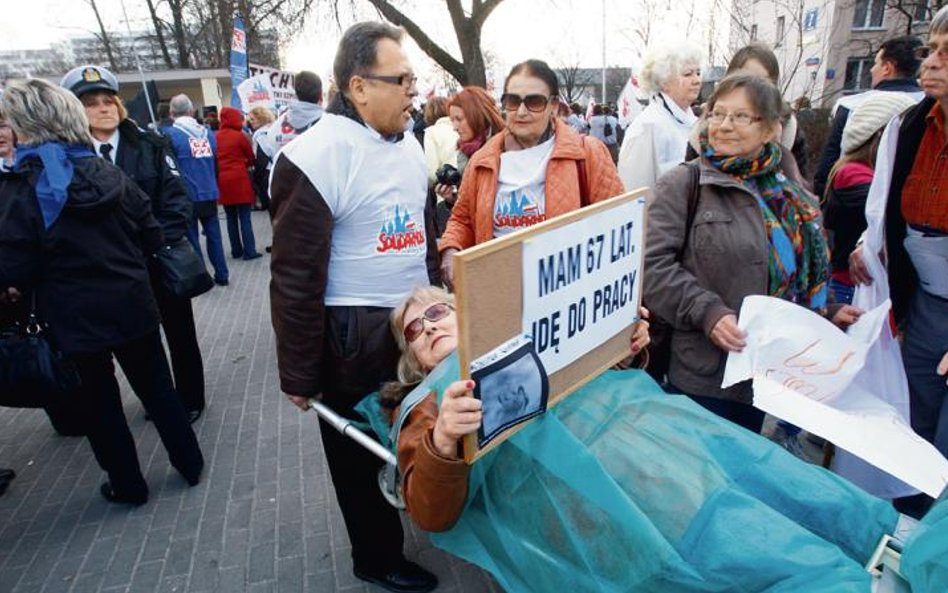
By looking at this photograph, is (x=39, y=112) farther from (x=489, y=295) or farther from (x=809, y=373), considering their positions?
(x=809, y=373)

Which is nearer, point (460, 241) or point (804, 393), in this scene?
point (804, 393)

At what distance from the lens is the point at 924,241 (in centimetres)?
224

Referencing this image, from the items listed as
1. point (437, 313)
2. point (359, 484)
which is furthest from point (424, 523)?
point (359, 484)

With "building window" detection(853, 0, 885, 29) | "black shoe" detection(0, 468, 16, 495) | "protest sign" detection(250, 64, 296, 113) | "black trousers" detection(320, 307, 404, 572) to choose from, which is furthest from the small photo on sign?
"building window" detection(853, 0, 885, 29)

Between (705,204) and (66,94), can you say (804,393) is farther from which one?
(66,94)

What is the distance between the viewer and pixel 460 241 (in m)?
2.87

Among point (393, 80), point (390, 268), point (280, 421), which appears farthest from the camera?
point (280, 421)

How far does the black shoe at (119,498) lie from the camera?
10.4ft

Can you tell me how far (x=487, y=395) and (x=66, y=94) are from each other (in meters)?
2.57

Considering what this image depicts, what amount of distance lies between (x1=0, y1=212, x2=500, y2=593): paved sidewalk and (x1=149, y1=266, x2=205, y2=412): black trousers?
178 mm

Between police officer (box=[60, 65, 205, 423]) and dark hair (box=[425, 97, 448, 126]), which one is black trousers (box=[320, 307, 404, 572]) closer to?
police officer (box=[60, 65, 205, 423])

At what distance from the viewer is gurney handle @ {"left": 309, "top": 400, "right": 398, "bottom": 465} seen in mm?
1752

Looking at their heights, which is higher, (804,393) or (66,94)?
(66,94)

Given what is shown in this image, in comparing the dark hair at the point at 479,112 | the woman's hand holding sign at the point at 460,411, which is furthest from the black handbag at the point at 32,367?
the dark hair at the point at 479,112
